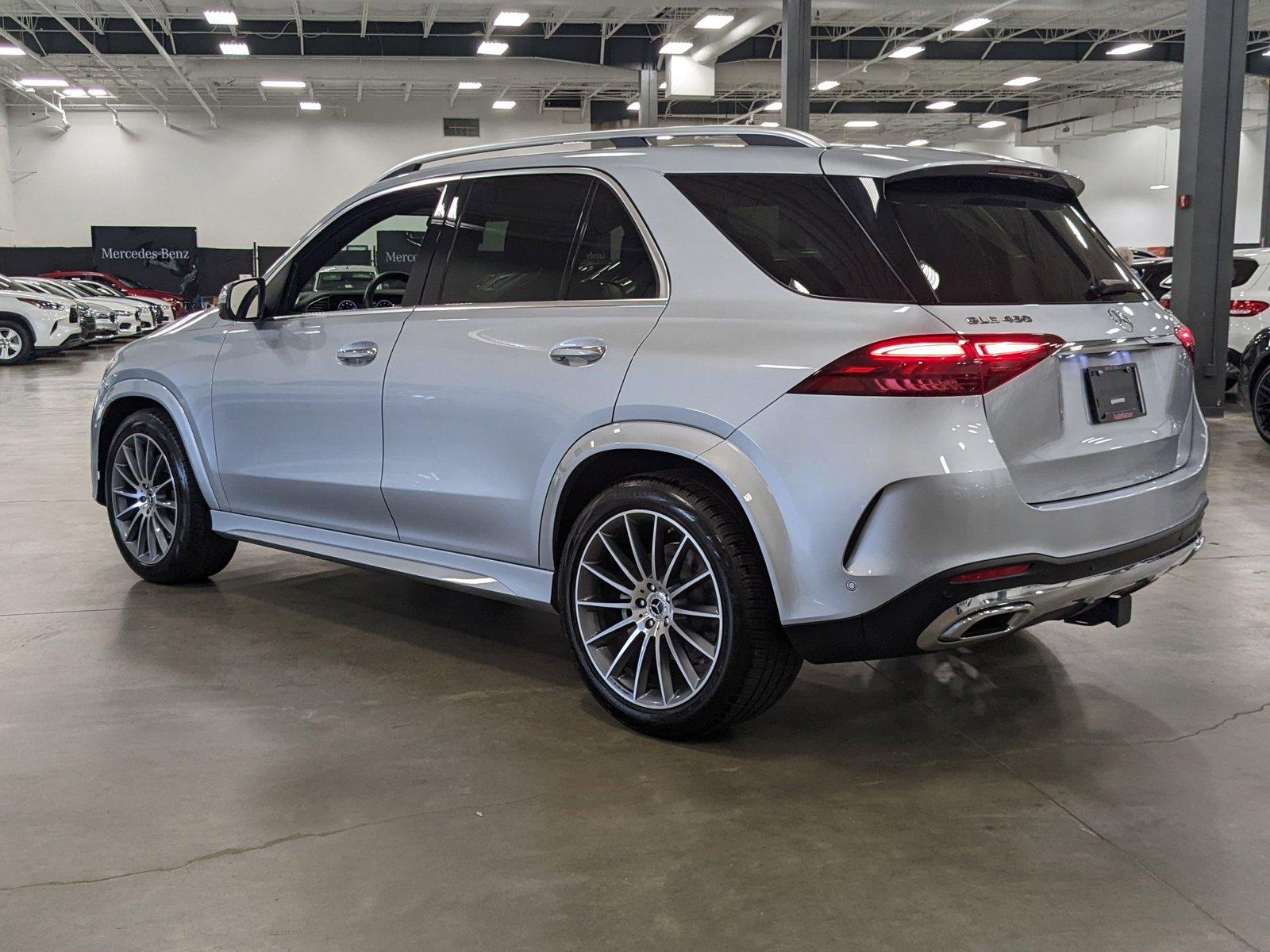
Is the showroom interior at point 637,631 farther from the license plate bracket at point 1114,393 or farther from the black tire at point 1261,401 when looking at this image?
the black tire at point 1261,401

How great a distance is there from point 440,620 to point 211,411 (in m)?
1.21

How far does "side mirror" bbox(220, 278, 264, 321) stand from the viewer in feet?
14.8

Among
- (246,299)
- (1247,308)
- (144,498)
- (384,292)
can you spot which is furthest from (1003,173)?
(1247,308)

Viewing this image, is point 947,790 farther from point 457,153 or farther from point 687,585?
point 457,153

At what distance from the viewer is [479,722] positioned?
3490mm

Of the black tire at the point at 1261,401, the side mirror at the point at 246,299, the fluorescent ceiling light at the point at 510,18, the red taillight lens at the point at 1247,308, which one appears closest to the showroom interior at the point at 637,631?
the side mirror at the point at 246,299

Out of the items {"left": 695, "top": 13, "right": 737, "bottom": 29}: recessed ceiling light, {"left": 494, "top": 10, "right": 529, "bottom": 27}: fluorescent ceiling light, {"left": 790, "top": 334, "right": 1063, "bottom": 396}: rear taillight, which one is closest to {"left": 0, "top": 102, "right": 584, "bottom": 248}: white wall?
{"left": 494, "top": 10, "right": 529, "bottom": 27}: fluorescent ceiling light

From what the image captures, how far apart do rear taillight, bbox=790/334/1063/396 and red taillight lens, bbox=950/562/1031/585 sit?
0.42 metres

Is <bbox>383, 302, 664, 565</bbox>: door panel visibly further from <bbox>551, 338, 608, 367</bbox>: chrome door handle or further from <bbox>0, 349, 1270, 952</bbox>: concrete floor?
<bbox>0, 349, 1270, 952</bbox>: concrete floor

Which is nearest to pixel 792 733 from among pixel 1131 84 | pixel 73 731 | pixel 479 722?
pixel 479 722

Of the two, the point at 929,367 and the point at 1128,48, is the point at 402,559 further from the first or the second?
the point at 1128,48

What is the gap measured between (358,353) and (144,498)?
1.63 m

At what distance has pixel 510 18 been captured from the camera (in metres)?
22.0

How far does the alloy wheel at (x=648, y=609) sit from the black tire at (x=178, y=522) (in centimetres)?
219
